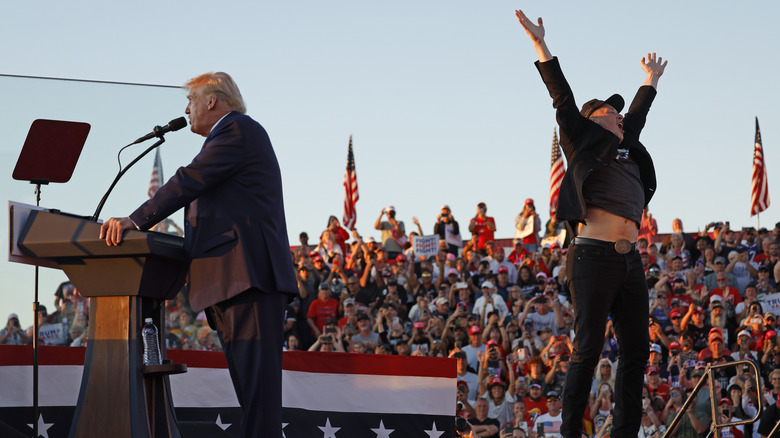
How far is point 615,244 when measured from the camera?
4.65m

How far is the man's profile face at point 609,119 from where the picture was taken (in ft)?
15.9

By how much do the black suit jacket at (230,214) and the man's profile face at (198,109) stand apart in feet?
0.38

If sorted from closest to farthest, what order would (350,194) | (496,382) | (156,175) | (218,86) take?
(218,86) < (156,175) < (496,382) < (350,194)

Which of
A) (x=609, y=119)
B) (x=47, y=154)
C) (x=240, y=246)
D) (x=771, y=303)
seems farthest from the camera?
(x=771, y=303)

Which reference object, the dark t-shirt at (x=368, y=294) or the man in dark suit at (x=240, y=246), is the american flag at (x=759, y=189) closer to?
the dark t-shirt at (x=368, y=294)

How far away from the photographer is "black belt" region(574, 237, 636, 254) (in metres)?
4.61

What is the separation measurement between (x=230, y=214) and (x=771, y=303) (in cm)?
1039

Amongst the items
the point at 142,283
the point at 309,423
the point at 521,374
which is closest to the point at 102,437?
the point at 142,283

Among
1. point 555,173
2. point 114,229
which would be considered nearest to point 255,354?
point 114,229

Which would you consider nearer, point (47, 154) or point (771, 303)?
point (47, 154)

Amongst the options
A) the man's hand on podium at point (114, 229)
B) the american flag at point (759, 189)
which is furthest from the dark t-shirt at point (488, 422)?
the american flag at point (759, 189)

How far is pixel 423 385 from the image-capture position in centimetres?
605

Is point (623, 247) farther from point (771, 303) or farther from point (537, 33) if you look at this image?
point (771, 303)

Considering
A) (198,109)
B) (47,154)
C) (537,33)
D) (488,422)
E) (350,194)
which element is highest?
(350,194)
